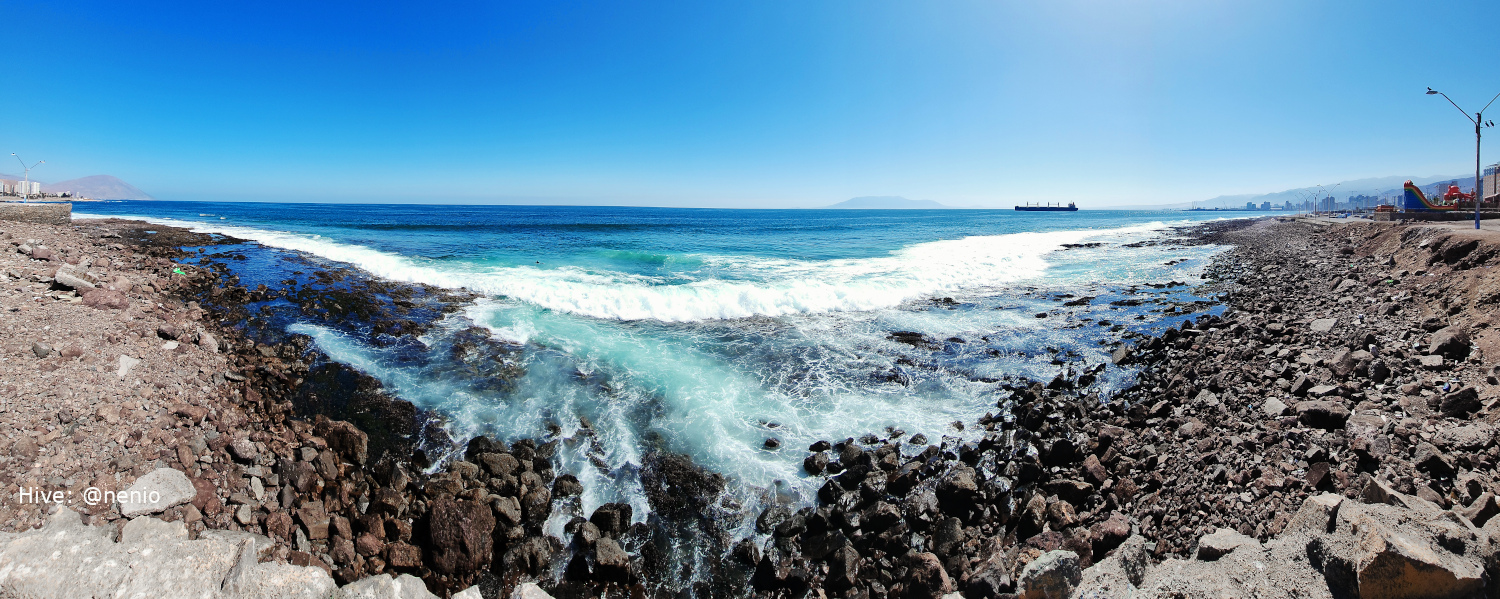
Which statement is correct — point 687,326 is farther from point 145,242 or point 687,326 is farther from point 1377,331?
point 145,242

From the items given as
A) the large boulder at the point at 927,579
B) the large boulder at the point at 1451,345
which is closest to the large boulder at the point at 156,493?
the large boulder at the point at 927,579

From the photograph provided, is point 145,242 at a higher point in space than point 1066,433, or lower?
higher

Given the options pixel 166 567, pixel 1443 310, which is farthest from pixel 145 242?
pixel 1443 310

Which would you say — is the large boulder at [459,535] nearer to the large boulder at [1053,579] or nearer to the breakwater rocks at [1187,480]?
the breakwater rocks at [1187,480]

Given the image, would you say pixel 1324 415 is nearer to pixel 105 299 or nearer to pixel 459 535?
pixel 459 535

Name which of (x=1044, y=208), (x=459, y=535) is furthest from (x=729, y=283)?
(x=1044, y=208)

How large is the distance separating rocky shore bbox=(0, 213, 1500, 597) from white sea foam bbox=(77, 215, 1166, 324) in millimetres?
6312

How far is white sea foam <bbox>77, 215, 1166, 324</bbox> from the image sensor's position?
1336 cm

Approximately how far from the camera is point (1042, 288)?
1695 centimetres

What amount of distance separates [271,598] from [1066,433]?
7664 millimetres

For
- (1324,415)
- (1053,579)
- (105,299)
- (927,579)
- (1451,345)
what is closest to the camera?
(1053,579)

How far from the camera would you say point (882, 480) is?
18.3ft

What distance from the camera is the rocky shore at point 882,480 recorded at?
3.52m

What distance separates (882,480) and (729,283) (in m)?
11.8
